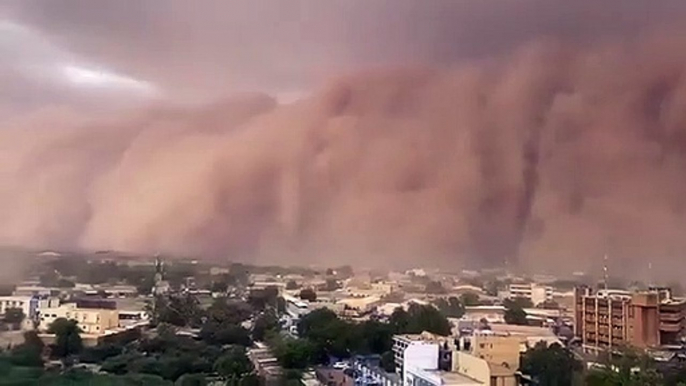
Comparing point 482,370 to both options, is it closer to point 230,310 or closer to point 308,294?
point 308,294

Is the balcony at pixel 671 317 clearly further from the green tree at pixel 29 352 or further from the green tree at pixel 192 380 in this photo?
the green tree at pixel 29 352

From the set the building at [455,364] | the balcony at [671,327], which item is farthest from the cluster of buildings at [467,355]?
the balcony at [671,327]

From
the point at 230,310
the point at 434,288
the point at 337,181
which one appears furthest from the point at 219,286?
the point at 434,288

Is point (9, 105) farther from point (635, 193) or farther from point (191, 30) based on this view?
point (635, 193)

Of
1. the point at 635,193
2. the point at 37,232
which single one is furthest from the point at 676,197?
the point at 37,232

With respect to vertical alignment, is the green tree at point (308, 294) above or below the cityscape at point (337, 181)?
below

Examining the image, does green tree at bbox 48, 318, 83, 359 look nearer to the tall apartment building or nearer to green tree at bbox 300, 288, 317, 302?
green tree at bbox 300, 288, 317, 302

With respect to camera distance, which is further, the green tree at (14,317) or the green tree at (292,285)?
the green tree at (292,285)
